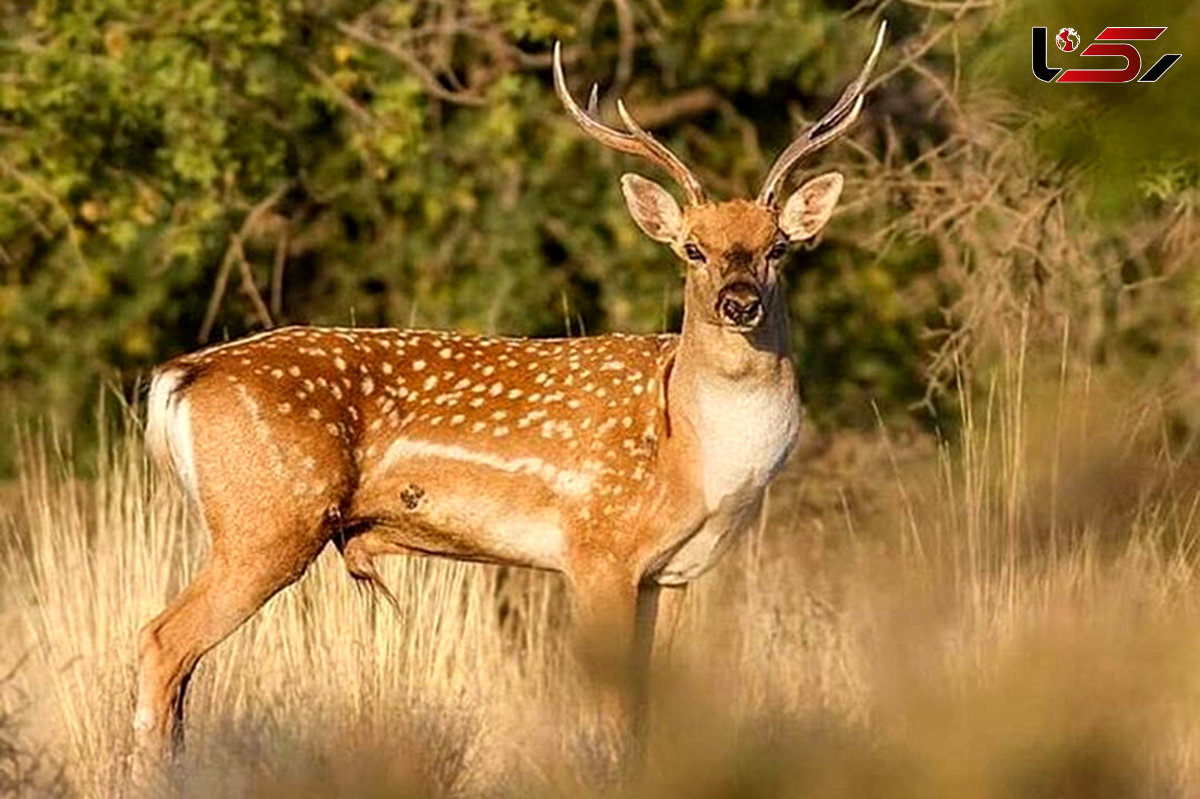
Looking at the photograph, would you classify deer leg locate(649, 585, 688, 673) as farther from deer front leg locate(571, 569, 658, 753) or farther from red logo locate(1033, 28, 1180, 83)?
red logo locate(1033, 28, 1180, 83)

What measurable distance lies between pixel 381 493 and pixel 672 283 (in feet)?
16.3

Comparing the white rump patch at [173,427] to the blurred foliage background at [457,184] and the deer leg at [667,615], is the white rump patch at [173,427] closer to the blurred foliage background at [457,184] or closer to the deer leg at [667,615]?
the deer leg at [667,615]

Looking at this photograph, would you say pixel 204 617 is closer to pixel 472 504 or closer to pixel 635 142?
pixel 472 504

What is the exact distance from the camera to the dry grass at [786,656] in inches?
189

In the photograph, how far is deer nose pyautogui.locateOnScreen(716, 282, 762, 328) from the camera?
7.28 m

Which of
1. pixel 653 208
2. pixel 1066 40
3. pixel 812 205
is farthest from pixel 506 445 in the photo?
pixel 1066 40

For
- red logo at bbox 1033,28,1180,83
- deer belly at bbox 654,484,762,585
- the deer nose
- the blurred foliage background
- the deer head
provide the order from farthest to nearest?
1. the blurred foliage background
2. deer belly at bbox 654,484,762,585
3. the deer head
4. the deer nose
5. red logo at bbox 1033,28,1180,83

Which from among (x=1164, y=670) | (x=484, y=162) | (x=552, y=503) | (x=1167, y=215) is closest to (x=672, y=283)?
(x=484, y=162)

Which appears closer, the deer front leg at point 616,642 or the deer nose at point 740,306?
the deer front leg at point 616,642

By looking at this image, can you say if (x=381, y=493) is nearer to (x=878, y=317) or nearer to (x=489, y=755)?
(x=489, y=755)

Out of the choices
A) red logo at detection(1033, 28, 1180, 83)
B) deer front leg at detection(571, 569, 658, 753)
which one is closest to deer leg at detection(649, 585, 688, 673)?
deer front leg at detection(571, 569, 658, 753)

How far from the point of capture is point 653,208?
7.88 meters

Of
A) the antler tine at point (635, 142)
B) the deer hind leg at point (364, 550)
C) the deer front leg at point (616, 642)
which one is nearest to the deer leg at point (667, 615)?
the deer front leg at point (616, 642)

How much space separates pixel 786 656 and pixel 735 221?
1.57 meters
